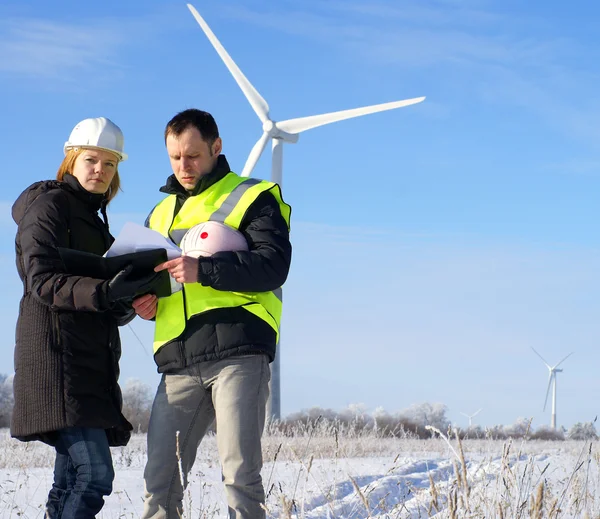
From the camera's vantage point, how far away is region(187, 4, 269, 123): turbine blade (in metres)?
21.3

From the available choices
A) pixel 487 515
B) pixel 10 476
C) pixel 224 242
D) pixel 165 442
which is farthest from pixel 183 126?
pixel 10 476

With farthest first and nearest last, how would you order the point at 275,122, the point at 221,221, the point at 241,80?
the point at 275,122 → the point at 241,80 → the point at 221,221

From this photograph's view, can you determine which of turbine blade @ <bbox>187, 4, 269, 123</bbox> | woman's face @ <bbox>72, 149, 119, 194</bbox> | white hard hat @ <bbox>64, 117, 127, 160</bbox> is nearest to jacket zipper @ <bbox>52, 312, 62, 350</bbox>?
woman's face @ <bbox>72, 149, 119, 194</bbox>

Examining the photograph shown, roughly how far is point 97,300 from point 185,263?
0.44m

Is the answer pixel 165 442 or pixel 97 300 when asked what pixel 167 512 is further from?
pixel 97 300

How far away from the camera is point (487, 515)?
140 inches

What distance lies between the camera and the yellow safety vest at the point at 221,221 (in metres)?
4.12

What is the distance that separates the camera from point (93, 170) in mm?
4266

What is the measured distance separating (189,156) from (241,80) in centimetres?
1766

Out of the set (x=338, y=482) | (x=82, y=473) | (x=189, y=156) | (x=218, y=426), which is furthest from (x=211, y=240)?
(x=338, y=482)

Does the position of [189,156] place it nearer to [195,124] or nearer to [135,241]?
[195,124]

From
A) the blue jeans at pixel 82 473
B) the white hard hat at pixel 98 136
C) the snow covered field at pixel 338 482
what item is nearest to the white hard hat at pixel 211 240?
the white hard hat at pixel 98 136

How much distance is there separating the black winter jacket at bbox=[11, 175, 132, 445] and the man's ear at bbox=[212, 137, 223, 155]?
2.46 feet

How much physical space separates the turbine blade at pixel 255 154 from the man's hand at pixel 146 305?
15.1 m
